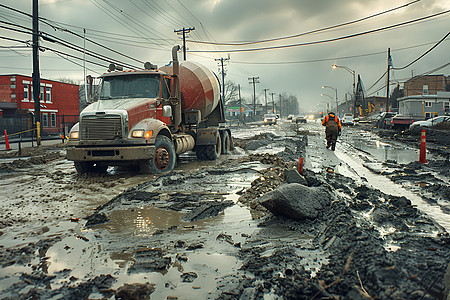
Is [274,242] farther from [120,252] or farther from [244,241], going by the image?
[120,252]

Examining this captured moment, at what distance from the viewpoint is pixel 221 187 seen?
7746mm

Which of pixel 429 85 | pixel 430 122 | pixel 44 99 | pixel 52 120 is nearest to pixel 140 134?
pixel 430 122

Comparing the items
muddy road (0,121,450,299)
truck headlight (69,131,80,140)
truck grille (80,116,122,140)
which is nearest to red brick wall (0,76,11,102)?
truck headlight (69,131,80,140)

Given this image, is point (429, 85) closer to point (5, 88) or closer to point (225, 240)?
point (5, 88)

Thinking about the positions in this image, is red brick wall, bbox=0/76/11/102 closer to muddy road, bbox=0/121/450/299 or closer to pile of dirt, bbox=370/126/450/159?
muddy road, bbox=0/121/450/299

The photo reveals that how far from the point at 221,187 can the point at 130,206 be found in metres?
2.20

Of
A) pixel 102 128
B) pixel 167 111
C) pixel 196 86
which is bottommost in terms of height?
pixel 102 128

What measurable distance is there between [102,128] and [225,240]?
5.95 m

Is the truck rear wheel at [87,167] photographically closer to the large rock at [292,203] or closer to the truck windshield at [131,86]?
the truck windshield at [131,86]

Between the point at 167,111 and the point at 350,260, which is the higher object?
the point at 167,111

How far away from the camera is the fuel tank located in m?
12.2

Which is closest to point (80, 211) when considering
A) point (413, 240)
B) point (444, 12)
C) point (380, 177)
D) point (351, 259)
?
point (351, 259)

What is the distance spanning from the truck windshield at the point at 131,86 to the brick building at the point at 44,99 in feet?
81.5

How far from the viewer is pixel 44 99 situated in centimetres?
3850
